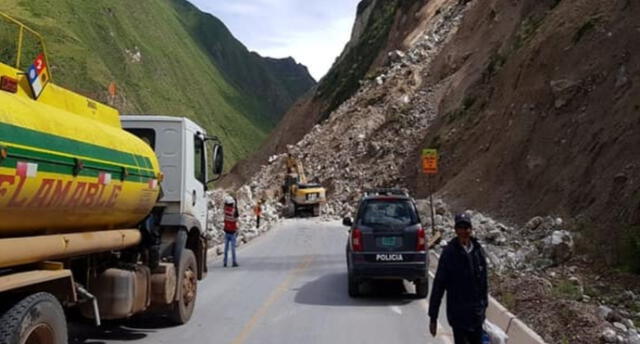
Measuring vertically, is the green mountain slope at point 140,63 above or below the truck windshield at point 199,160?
above

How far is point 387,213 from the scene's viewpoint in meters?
13.2

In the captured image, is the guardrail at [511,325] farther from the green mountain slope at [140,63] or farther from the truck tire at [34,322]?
the green mountain slope at [140,63]

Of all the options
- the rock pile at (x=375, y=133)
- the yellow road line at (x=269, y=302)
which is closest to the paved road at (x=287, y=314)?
the yellow road line at (x=269, y=302)

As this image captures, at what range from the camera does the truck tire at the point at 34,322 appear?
5707 mm

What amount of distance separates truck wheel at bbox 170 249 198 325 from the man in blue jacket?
15.7 feet

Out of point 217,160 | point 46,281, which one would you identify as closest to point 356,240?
point 217,160

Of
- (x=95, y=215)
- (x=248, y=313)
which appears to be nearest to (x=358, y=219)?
(x=248, y=313)

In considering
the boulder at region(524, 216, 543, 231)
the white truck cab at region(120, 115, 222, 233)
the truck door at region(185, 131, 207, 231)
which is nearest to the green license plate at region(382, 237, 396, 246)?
the truck door at region(185, 131, 207, 231)

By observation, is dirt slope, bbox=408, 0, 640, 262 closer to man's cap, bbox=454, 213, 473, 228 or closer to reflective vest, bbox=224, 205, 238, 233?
reflective vest, bbox=224, 205, 238, 233

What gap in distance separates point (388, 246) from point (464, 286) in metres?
6.45

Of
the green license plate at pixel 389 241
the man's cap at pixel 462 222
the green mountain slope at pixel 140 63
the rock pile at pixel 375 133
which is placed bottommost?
the green license plate at pixel 389 241

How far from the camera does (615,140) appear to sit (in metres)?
20.0

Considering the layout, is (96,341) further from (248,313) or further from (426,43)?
(426,43)

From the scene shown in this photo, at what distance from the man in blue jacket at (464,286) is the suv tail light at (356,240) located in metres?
6.36
